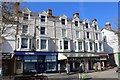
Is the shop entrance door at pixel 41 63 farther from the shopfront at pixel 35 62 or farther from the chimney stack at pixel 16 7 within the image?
the chimney stack at pixel 16 7

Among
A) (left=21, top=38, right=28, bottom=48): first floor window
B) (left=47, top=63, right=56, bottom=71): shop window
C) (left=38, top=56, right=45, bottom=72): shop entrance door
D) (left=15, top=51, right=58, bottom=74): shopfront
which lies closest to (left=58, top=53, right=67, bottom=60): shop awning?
(left=15, top=51, right=58, bottom=74): shopfront

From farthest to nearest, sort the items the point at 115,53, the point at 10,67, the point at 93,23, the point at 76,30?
the point at 115,53, the point at 93,23, the point at 76,30, the point at 10,67

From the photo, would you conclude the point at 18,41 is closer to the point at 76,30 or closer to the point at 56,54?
the point at 56,54

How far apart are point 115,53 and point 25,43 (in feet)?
49.4

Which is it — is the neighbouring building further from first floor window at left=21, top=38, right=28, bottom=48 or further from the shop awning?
first floor window at left=21, top=38, right=28, bottom=48

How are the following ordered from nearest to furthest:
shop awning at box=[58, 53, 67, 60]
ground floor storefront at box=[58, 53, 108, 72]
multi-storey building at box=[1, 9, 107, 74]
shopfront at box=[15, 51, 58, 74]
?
1. shopfront at box=[15, 51, 58, 74]
2. multi-storey building at box=[1, 9, 107, 74]
3. shop awning at box=[58, 53, 67, 60]
4. ground floor storefront at box=[58, 53, 108, 72]

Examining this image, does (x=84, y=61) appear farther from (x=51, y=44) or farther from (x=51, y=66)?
(x=51, y=44)

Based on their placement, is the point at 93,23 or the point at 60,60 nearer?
the point at 60,60

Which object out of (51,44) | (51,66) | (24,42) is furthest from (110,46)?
(24,42)

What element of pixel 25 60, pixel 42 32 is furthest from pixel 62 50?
pixel 25 60

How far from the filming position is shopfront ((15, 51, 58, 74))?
2075 cm

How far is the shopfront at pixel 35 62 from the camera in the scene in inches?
817

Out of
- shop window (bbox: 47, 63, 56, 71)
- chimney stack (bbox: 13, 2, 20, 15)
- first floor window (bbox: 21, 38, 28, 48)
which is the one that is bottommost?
shop window (bbox: 47, 63, 56, 71)

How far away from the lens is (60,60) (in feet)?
75.1
